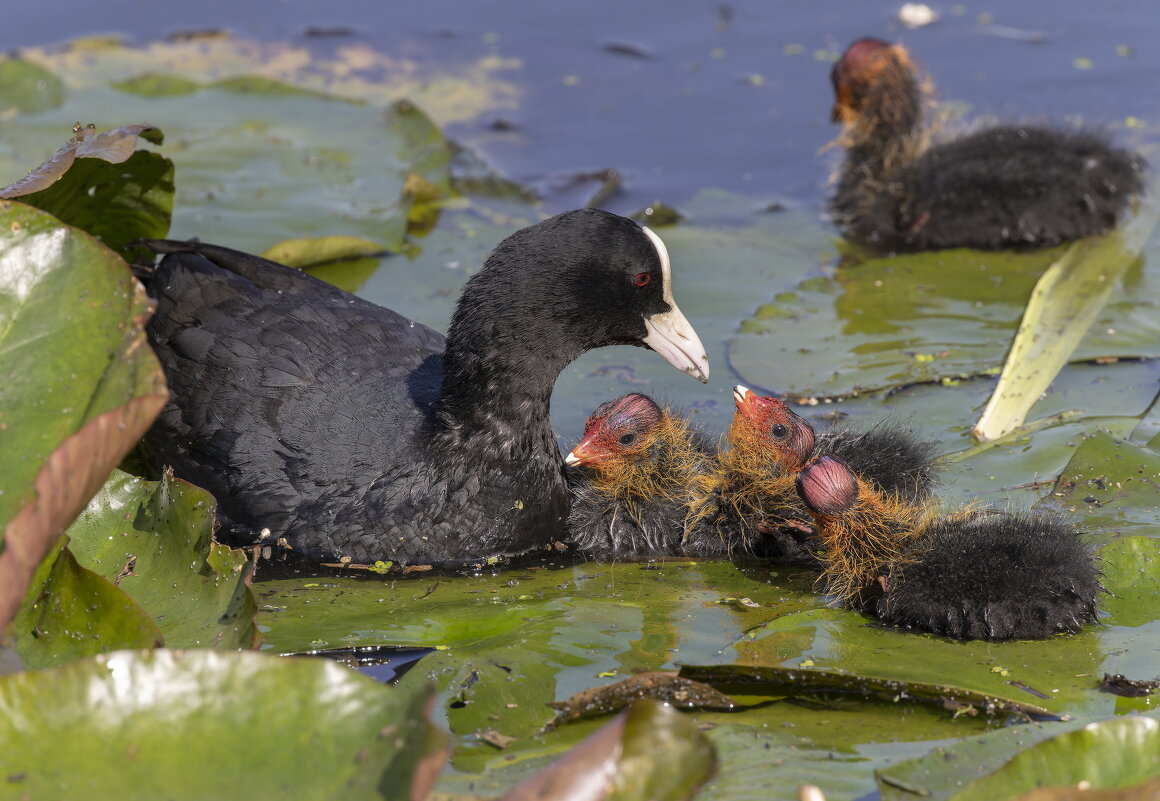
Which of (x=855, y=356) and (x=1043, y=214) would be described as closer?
(x=855, y=356)

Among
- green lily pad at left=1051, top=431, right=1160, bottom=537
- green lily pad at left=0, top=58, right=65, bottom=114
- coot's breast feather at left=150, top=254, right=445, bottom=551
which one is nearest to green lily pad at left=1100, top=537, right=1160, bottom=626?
green lily pad at left=1051, top=431, right=1160, bottom=537

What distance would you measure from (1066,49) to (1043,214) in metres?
2.27

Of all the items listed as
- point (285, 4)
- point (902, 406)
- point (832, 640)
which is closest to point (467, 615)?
point (832, 640)

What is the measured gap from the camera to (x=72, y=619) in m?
2.76

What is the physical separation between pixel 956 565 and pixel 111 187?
286 centimetres

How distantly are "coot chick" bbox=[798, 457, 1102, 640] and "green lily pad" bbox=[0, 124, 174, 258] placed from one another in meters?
2.15

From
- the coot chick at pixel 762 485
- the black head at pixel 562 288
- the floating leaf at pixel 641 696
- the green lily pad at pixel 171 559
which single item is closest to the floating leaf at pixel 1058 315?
the coot chick at pixel 762 485

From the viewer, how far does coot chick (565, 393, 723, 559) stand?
4.29 metres

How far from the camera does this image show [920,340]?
17.6 feet

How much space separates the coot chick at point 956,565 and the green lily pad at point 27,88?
17.2ft

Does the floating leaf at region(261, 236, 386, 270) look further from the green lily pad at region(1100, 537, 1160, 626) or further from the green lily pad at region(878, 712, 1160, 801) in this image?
the green lily pad at region(878, 712, 1160, 801)

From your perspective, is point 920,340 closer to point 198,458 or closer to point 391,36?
point 198,458

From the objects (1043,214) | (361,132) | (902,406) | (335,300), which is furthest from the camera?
(361,132)

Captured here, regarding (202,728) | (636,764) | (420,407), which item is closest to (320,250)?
(420,407)
